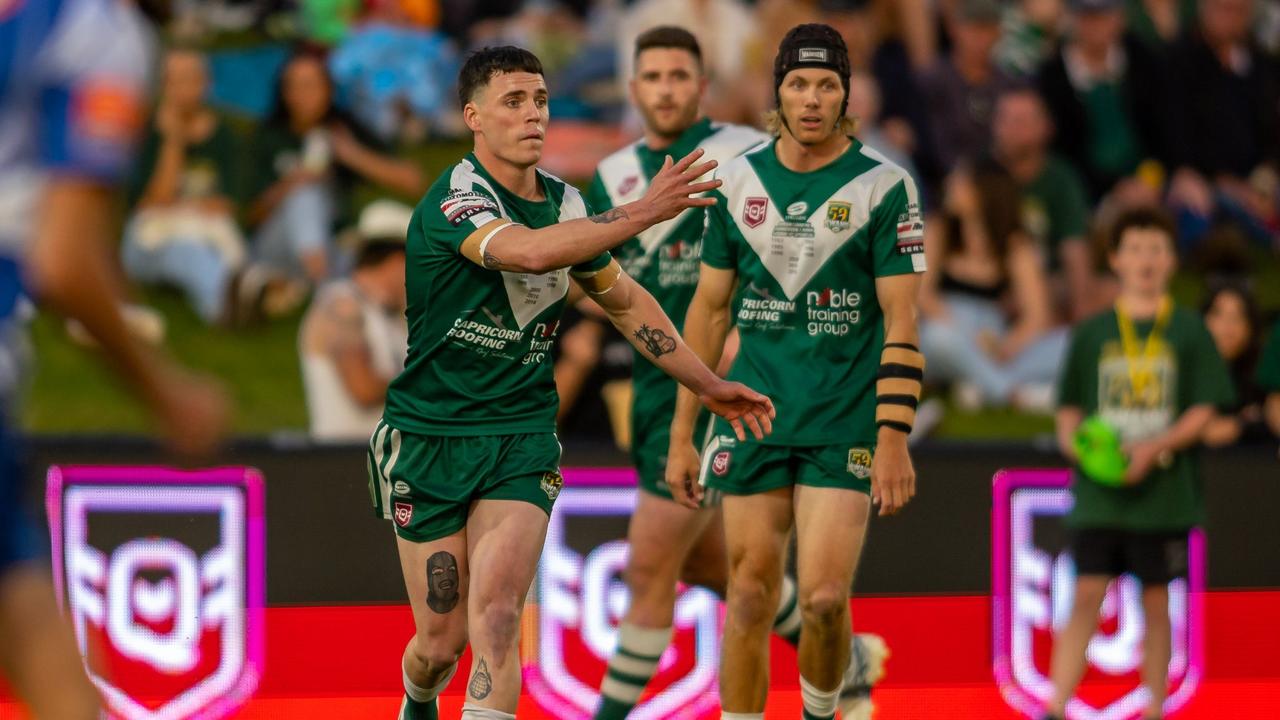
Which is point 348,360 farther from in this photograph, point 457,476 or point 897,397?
point 897,397

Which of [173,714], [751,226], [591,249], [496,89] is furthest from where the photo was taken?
[173,714]

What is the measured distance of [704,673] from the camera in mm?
8188

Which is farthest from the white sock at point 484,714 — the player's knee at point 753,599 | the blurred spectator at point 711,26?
the blurred spectator at point 711,26

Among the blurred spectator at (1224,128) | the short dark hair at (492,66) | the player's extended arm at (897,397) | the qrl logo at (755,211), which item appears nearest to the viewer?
the short dark hair at (492,66)

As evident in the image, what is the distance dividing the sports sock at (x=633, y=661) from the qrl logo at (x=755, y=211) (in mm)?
1769

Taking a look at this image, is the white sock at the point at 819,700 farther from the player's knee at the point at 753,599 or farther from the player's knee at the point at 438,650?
the player's knee at the point at 438,650

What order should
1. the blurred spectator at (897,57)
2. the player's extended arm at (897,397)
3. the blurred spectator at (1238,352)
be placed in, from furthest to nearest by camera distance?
the blurred spectator at (897,57)
the blurred spectator at (1238,352)
the player's extended arm at (897,397)

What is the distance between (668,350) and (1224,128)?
813 cm

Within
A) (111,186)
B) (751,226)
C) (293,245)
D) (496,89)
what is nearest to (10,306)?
(111,186)

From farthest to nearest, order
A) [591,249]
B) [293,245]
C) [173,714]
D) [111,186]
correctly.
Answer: [293,245]
[173,714]
[591,249]
[111,186]

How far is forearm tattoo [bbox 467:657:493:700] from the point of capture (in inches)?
220

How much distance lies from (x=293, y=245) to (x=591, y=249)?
6034mm

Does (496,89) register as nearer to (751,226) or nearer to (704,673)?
(751,226)

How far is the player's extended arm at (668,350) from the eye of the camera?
582cm
